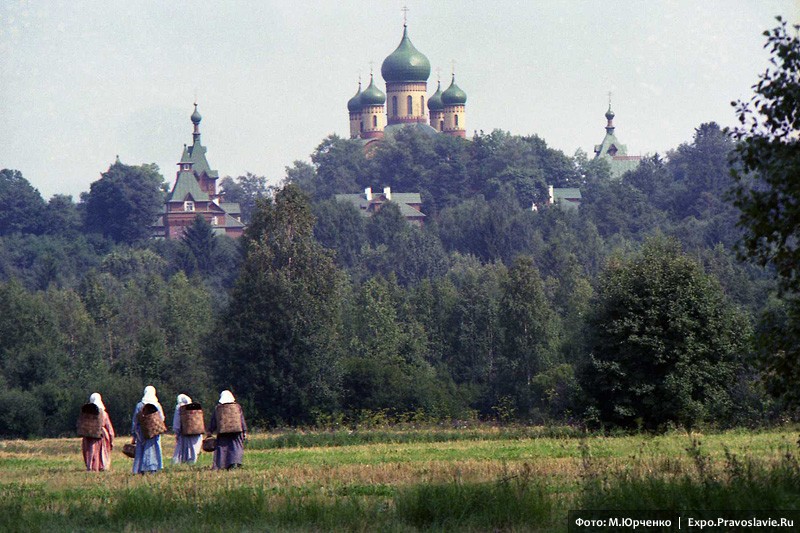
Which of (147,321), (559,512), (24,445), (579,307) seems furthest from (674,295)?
(147,321)

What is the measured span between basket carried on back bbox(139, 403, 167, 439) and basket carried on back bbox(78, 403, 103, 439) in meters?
1.37

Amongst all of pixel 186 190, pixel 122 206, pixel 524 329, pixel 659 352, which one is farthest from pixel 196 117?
pixel 659 352

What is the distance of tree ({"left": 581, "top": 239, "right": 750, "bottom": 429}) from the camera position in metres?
34.6

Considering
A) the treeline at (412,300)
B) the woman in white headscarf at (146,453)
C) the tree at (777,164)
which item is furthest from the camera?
the treeline at (412,300)

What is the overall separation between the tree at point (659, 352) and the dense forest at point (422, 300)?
0.21ft

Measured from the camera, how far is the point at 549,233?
468 ft

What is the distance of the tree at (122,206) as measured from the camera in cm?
16612

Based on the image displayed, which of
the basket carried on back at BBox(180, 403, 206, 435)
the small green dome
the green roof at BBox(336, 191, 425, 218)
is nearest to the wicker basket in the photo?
the basket carried on back at BBox(180, 403, 206, 435)

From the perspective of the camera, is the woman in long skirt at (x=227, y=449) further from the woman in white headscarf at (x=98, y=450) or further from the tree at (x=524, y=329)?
the tree at (x=524, y=329)

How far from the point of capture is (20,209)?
17250cm

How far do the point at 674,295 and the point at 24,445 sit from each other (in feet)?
56.9

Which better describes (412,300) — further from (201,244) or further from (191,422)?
(191,422)

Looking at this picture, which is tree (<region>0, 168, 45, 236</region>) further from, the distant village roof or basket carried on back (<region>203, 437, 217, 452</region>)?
basket carried on back (<region>203, 437, 217, 452</region>)

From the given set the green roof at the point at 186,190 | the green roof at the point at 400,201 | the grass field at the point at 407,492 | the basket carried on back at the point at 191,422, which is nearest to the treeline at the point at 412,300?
the grass field at the point at 407,492
